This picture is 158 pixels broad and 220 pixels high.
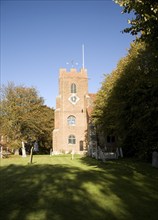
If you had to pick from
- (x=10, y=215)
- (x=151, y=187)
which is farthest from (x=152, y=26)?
(x=10, y=215)

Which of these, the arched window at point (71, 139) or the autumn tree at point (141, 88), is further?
the arched window at point (71, 139)

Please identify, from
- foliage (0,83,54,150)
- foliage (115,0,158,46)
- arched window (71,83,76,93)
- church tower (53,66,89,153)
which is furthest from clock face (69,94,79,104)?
foliage (115,0,158,46)

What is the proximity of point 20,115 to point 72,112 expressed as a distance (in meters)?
10.9

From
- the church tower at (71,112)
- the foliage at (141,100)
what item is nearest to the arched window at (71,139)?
the church tower at (71,112)

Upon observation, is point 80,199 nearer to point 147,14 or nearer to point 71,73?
point 147,14

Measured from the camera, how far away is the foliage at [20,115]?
49416 millimetres

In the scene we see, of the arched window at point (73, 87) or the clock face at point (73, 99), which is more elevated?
the arched window at point (73, 87)

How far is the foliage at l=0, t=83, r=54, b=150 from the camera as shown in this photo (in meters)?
49.4

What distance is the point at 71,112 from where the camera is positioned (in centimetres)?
5550

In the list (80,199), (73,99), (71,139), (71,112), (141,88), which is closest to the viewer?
(80,199)

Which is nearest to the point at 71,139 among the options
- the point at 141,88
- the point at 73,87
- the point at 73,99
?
the point at 73,99

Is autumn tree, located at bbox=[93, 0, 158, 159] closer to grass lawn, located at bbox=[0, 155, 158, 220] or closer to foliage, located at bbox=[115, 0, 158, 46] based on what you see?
foliage, located at bbox=[115, 0, 158, 46]

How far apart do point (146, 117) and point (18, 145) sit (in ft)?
115

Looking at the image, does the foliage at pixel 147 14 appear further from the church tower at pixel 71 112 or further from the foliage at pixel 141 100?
the church tower at pixel 71 112
